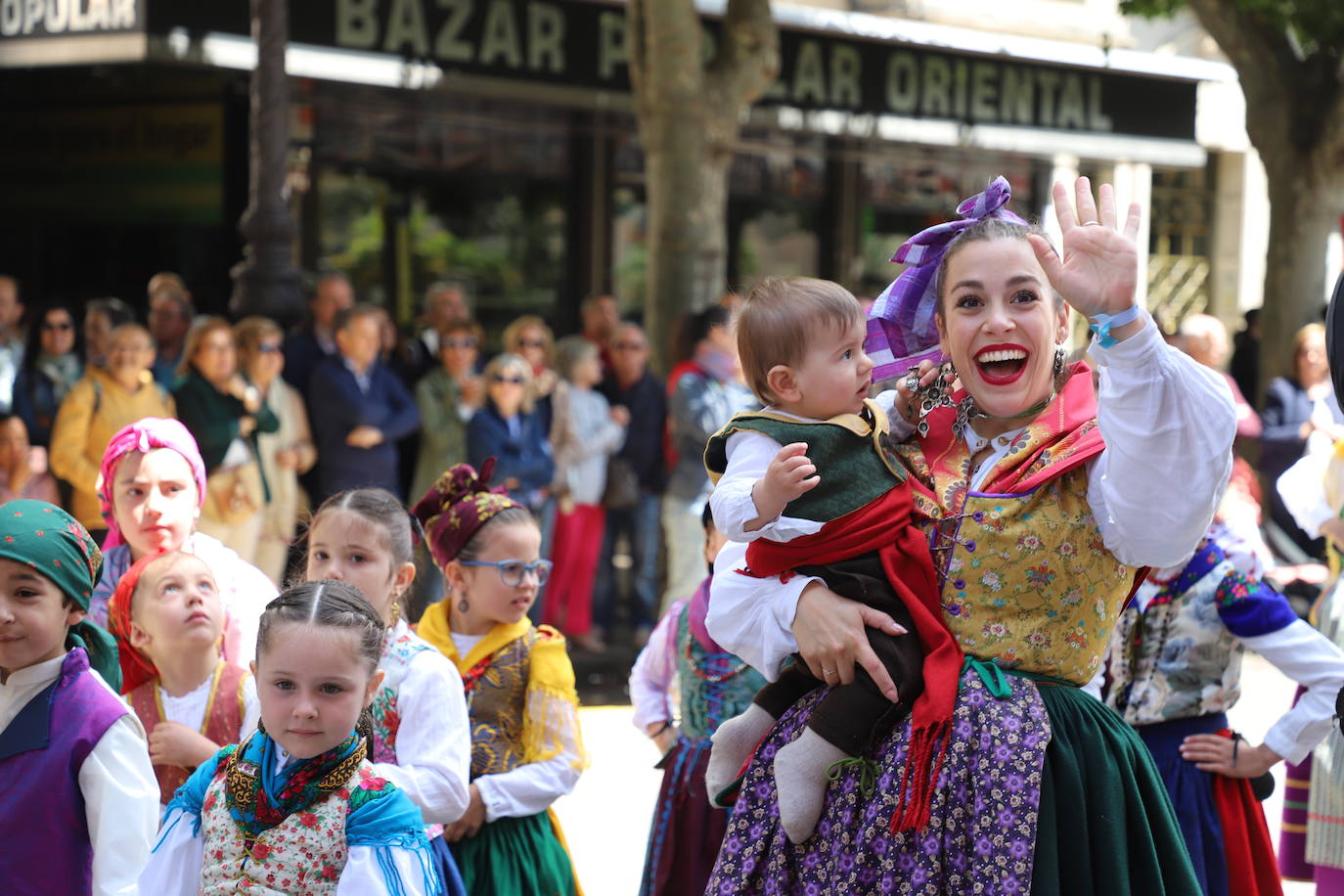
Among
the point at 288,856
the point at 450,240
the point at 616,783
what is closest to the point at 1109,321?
the point at 288,856

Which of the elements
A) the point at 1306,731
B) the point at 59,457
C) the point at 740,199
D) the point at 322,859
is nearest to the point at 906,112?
the point at 740,199

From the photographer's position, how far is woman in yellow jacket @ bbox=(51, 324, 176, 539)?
7816mm

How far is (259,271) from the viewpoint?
891 centimetres

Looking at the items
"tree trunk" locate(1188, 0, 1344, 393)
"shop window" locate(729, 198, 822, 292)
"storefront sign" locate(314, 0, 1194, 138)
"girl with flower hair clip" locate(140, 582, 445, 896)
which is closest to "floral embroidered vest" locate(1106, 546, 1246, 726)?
"girl with flower hair clip" locate(140, 582, 445, 896)

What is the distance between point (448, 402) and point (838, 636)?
22.1 ft

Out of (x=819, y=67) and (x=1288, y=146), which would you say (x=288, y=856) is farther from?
(x=819, y=67)

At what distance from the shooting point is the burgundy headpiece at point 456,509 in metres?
4.17

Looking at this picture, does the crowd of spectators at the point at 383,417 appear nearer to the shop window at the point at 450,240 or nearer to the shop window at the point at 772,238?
the shop window at the point at 450,240

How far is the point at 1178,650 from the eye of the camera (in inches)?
169

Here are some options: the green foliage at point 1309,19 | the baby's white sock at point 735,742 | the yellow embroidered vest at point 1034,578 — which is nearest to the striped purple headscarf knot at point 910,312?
the yellow embroidered vest at point 1034,578

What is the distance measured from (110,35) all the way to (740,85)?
12.8 feet

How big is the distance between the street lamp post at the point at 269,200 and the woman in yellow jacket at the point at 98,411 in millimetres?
978

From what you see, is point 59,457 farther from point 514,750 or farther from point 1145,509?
point 1145,509

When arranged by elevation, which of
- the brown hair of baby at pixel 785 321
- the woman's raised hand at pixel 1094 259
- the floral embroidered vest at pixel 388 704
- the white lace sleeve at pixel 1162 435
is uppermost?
the woman's raised hand at pixel 1094 259
